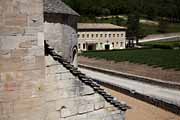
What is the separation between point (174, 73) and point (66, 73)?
26.9 meters

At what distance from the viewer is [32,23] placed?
8.82 metres

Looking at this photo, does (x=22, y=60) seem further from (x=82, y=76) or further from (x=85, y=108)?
(x=85, y=108)

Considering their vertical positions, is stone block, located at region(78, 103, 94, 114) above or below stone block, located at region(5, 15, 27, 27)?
below

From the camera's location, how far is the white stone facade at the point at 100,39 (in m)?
85.9

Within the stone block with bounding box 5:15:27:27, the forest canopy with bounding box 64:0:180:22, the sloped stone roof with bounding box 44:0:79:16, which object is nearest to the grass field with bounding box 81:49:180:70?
the sloped stone roof with bounding box 44:0:79:16

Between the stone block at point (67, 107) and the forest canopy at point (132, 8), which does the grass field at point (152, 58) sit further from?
the forest canopy at point (132, 8)

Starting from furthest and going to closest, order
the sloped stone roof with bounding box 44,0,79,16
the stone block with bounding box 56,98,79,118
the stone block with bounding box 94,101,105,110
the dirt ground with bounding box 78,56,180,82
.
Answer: the dirt ground with bounding box 78,56,180,82 < the sloped stone roof with bounding box 44,0,79,16 < the stone block with bounding box 94,101,105,110 < the stone block with bounding box 56,98,79,118

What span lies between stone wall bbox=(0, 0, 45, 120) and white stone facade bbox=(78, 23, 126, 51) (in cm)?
7570

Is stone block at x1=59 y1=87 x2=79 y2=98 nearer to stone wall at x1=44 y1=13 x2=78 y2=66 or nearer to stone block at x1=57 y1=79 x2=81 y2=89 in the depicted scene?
stone block at x1=57 y1=79 x2=81 y2=89

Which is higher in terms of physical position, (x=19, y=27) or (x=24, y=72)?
(x=19, y=27)

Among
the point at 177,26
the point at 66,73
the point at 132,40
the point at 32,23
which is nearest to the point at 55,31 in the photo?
the point at 66,73

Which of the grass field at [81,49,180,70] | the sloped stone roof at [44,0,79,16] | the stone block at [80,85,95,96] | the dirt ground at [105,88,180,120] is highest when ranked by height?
the sloped stone roof at [44,0,79,16]

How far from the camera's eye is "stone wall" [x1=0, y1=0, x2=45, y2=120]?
27.7 feet

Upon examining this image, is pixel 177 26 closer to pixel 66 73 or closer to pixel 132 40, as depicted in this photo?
pixel 132 40
